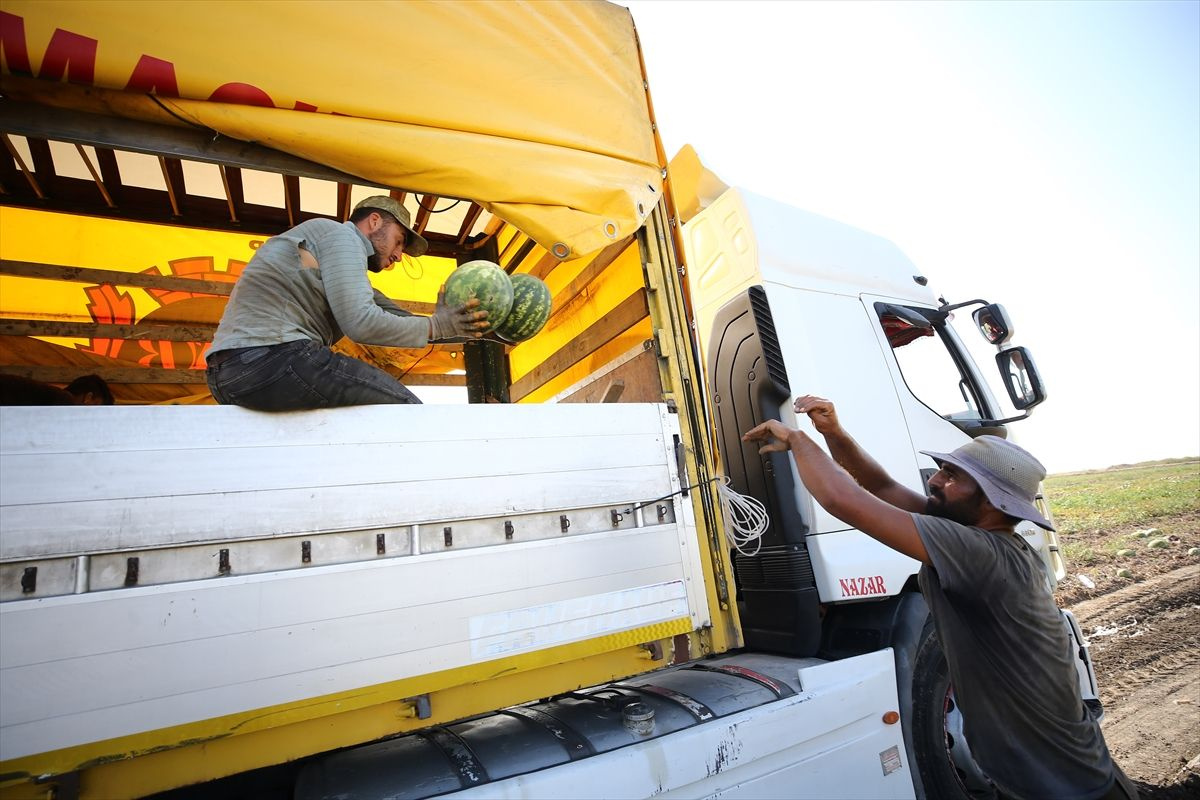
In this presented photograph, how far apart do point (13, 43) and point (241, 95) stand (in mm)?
617

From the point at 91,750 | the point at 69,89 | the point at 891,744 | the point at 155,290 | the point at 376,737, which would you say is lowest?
the point at 891,744

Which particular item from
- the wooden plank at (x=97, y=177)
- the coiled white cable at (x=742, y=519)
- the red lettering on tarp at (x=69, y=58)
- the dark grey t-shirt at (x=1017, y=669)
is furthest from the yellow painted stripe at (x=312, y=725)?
the wooden plank at (x=97, y=177)

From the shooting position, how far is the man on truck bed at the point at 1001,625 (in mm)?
2008

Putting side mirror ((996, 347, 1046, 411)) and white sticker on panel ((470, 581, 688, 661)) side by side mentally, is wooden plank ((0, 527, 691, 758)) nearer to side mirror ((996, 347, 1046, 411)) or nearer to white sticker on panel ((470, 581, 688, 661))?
white sticker on panel ((470, 581, 688, 661))

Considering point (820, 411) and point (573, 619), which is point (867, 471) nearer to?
point (820, 411)

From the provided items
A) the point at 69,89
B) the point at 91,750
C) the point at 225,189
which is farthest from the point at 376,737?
the point at 225,189

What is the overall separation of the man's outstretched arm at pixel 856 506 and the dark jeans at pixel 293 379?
1591mm

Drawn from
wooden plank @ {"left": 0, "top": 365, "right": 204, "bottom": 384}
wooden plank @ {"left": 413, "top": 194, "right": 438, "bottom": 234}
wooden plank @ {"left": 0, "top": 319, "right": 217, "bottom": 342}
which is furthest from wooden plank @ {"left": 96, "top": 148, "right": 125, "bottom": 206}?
wooden plank @ {"left": 413, "top": 194, "right": 438, "bottom": 234}

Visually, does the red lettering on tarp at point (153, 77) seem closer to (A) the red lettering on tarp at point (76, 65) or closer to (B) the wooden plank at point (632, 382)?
(A) the red lettering on tarp at point (76, 65)

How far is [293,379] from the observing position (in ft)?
6.84

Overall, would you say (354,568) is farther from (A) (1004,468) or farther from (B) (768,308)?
(B) (768,308)

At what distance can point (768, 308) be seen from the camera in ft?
11.1

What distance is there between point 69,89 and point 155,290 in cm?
293

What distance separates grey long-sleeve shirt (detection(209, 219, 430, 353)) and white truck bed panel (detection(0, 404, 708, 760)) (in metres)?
0.40
